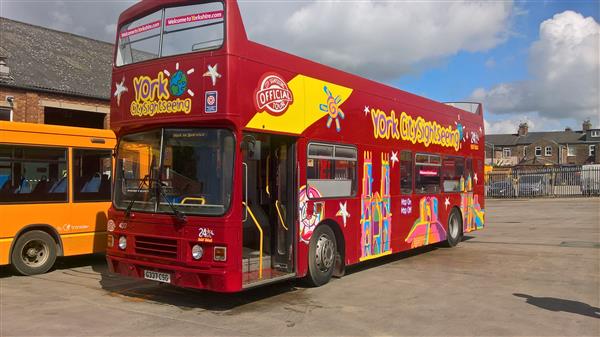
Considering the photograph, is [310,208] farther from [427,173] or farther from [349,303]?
[427,173]

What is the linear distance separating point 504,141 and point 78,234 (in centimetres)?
8342

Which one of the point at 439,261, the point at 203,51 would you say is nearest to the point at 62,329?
the point at 203,51

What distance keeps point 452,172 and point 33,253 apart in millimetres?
9629

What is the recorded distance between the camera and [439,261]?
11164 millimetres

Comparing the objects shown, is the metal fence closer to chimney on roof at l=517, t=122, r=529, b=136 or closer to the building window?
the building window

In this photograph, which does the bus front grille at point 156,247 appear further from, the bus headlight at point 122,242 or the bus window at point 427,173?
the bus window at point 427,173

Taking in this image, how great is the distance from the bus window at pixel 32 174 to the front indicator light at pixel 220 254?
5.00 metres

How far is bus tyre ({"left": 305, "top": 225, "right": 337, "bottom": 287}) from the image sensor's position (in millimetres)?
8078

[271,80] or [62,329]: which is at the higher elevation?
[271,80]

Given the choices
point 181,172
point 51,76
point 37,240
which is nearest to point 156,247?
point 181,172

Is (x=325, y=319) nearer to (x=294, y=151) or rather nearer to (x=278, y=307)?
(x=278, y=307)

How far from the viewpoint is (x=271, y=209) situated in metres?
8.00

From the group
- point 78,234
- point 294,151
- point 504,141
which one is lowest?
point 78,234

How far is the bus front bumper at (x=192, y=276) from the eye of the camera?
639 cm
